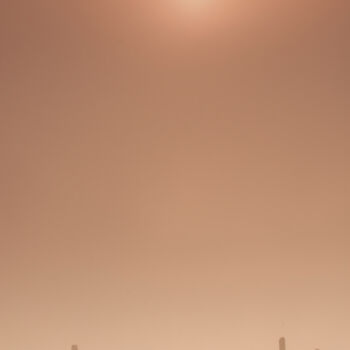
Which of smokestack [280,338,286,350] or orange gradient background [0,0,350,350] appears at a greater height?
orange gradient background [0,0,350,350]

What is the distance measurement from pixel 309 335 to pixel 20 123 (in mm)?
1336

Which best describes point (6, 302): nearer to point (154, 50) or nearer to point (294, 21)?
point (154, 50)

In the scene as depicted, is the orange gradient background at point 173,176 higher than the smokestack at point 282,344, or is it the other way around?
the orange gradient background at point 173,176

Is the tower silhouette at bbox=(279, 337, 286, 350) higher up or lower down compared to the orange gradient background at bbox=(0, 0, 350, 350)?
lower down

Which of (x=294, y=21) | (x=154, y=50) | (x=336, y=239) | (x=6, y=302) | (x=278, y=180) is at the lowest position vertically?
(x=6, y=302)

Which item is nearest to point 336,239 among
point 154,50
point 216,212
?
point 216,212

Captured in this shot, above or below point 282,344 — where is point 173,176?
above

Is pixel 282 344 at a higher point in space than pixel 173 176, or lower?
lower

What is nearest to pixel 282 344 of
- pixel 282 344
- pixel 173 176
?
pixel 282 344

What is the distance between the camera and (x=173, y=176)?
166 cm

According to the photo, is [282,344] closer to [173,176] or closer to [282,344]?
[282,344]

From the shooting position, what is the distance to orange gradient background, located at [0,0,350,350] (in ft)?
5.25

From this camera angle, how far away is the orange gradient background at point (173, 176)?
160 centimetres

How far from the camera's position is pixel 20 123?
5.52 feet
